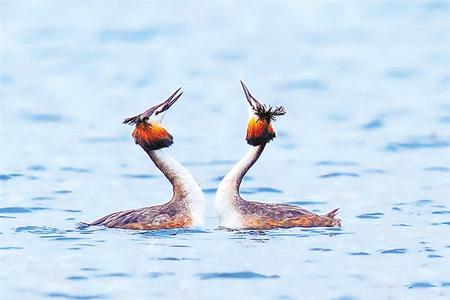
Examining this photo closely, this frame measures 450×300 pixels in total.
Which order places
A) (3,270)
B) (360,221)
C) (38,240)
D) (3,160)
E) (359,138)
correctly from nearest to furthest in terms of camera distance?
(3,270), (38,240), (360,221), (3,160), (359,138)

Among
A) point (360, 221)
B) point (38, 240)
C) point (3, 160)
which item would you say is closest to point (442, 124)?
point (3, 160)

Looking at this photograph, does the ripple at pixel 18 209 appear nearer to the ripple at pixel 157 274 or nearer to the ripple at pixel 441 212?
the ripple at pixel 157 274

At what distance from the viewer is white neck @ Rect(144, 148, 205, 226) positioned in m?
16.4

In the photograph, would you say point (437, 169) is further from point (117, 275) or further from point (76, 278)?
point (76, 278)

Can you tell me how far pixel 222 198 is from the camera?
16.5m

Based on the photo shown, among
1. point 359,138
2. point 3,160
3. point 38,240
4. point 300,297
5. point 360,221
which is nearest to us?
point 300,297

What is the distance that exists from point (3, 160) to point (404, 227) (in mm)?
7400

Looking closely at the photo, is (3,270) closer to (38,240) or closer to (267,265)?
(38,240)

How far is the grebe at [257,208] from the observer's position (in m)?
16.3

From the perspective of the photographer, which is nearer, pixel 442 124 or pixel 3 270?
pixel 3 270

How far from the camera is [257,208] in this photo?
1641cm

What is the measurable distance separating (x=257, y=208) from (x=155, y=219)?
94 cm

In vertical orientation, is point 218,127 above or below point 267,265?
above

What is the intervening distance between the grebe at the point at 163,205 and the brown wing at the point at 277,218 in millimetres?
435
